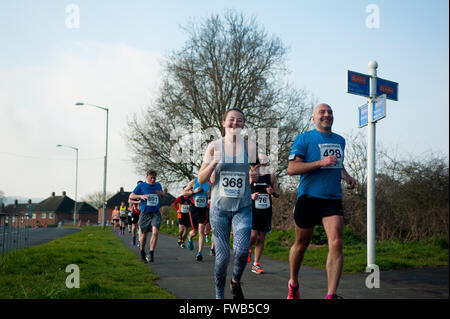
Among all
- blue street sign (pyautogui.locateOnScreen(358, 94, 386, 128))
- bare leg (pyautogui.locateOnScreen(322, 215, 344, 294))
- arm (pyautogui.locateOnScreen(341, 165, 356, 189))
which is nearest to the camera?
bare leg (pyautogui.locateOnScreen(322, 215, 344, 294))

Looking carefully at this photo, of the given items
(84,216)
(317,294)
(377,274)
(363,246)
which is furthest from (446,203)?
(84,216)

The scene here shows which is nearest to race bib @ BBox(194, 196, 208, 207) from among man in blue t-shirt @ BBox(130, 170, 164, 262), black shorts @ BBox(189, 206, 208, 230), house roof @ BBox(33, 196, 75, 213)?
black shorts @ BBox(189, 206, 208, 230)

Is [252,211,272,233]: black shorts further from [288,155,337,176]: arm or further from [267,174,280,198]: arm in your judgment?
[288,155,337,176]: arm

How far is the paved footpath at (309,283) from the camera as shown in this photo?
19.8ft

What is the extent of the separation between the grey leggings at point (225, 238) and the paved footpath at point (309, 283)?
79 centimetres

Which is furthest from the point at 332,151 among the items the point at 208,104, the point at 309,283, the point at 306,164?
the point at 208,104

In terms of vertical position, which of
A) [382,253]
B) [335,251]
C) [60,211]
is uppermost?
[335,251]

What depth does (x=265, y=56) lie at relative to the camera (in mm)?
28594

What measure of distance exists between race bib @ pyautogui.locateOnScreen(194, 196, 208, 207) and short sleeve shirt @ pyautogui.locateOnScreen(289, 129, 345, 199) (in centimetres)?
708

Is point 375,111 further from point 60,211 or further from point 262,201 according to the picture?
point 60,211

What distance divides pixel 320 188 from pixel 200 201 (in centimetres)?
736

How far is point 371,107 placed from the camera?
860 centimetres

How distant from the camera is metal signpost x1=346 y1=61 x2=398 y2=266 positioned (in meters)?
8.36

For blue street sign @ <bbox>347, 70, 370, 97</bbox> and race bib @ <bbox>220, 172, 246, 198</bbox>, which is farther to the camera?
blue street sign @ <bbox>347, 70, 370, 97</bbox>
